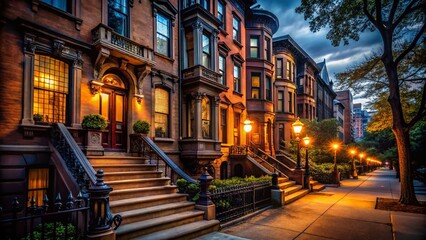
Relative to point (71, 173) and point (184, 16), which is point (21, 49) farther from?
point (184, 16)

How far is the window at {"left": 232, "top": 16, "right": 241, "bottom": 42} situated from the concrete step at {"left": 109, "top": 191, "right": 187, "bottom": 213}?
554 inches

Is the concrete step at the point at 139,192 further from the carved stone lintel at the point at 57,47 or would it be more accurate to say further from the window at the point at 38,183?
the carved stone lintel at the point at 57,47

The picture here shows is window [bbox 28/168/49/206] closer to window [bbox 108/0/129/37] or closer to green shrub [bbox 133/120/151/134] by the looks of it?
green shrub [bbox 133/120/151/134]

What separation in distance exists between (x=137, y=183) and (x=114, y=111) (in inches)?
150

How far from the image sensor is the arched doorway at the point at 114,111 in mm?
9633

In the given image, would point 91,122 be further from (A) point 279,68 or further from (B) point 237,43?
(A) point 279,68

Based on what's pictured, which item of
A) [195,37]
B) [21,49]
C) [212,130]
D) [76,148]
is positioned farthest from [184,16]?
→ [76,148]

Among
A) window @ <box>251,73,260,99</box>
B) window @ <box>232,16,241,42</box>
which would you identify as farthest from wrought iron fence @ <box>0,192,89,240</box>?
window @ <box>251,73,260,99</box>

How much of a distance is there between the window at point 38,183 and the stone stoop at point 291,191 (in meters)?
9.56

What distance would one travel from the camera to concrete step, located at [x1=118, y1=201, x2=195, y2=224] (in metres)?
5.89

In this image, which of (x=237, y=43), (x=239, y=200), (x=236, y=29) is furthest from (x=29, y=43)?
(x=236, y=29)

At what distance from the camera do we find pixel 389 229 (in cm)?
754

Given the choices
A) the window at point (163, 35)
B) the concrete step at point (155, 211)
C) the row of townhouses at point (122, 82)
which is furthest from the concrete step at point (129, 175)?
the window at point (163, 35)

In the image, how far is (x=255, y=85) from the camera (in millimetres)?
20297
